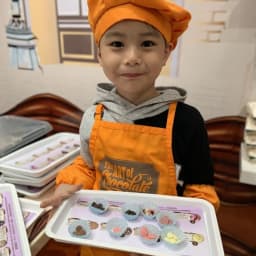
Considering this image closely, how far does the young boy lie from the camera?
0.64 metres

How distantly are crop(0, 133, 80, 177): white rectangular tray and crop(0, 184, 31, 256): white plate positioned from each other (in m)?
0.16

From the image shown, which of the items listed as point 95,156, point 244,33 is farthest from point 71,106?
point 244,33

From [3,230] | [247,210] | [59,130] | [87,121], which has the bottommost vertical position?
[247,210]

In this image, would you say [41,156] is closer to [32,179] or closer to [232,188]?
Answer: [32,179]

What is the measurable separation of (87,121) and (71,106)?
614 mm

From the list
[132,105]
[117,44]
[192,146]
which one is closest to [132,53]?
[117,44]

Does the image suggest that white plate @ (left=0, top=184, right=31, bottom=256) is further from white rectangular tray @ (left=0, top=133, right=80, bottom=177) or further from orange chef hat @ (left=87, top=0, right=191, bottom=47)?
orange chef hat @ (left=87, top=0, right=191, bottom=47)

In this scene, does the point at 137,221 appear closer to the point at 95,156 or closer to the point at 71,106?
the point at 95,156

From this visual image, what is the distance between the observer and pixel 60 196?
2.26ft

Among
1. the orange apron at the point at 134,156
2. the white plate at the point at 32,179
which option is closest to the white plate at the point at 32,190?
the white plate at the point at 32,179

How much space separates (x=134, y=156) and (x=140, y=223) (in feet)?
0.52

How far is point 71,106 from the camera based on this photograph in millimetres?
1372

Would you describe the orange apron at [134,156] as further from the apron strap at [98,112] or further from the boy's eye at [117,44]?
the boy's eye at [117,44]

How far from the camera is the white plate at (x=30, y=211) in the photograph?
0.70m
